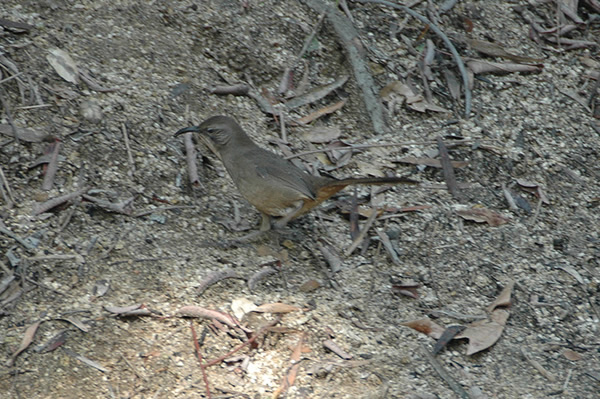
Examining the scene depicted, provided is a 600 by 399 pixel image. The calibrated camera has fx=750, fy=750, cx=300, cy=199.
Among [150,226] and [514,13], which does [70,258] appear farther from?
[514,13]

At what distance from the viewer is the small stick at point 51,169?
452 centimetres

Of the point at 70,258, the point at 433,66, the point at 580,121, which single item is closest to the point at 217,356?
the point at 70,258

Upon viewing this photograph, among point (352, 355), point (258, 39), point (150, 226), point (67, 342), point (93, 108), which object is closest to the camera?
point (67, 342)

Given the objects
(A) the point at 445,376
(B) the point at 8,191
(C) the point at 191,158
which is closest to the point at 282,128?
(C) the point at 191,158

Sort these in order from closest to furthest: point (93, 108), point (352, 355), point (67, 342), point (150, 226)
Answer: point (67, 342), point (352, 355), point (150, 226), point (93, 108)

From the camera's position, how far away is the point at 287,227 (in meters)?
5.00

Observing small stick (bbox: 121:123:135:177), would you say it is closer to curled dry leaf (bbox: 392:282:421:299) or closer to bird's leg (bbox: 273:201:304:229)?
bird's leg (bbox: 273:201:304:229)

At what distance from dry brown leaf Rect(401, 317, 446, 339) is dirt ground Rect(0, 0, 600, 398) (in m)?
0.07

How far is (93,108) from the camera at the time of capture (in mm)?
4945

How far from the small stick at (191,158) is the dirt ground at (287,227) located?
53mm

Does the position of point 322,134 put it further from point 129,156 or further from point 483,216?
point 129,156

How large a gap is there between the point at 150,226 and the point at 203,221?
36 centimetres

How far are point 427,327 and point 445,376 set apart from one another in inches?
13.5

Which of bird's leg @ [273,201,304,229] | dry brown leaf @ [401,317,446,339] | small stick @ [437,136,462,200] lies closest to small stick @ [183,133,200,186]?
bird's leg @ [273,201,304,229]
